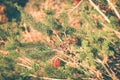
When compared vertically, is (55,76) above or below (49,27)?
below

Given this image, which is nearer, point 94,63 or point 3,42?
point 94,63

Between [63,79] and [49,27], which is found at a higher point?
[49,27]

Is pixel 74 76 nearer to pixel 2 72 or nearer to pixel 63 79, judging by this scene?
pixel 63 79

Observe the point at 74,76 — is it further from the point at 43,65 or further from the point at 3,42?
the point at 3,42

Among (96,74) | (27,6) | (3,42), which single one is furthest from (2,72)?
(27,6)

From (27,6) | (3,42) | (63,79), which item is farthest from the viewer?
(27,6)

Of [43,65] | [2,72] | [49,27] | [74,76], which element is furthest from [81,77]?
[2,72]

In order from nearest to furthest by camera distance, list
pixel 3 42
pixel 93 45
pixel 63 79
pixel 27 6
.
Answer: pixel 93 45 → pixel 63 79 → pixel 3 42 → pixel 27 6


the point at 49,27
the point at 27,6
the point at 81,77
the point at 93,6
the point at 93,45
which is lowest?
the point at 81,77

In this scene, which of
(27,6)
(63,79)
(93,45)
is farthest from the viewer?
(27,6)
